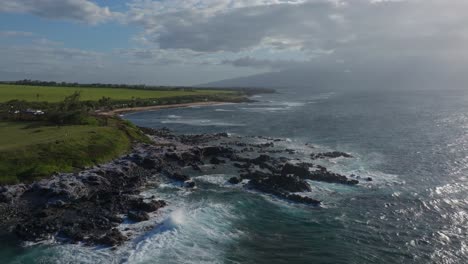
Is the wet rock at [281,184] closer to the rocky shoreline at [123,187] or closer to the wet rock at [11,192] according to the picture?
the rocky shoreline at [123,187]

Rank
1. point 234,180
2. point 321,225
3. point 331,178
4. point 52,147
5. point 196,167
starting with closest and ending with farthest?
point 321,225 → point 234,180 → point 331,178 → point 52,147 → point 196,167

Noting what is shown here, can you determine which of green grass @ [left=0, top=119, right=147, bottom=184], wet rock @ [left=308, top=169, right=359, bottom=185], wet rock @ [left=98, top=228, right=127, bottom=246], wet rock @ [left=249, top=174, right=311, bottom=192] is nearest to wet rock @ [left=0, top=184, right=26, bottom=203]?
green grass @ [left=0, top=119, right=147, bottom=184]

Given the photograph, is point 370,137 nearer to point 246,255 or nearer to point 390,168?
point 390,168

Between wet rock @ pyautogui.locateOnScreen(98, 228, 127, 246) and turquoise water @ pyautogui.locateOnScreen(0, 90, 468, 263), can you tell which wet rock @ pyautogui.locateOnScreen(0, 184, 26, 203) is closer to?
turquoise water @ pyautogui.locateOnScreen(0, 90, 468, 263)

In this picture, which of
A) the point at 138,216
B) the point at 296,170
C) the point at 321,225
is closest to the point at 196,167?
the point at 296,170

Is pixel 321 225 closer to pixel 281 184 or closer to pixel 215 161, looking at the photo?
pixel 281 184
